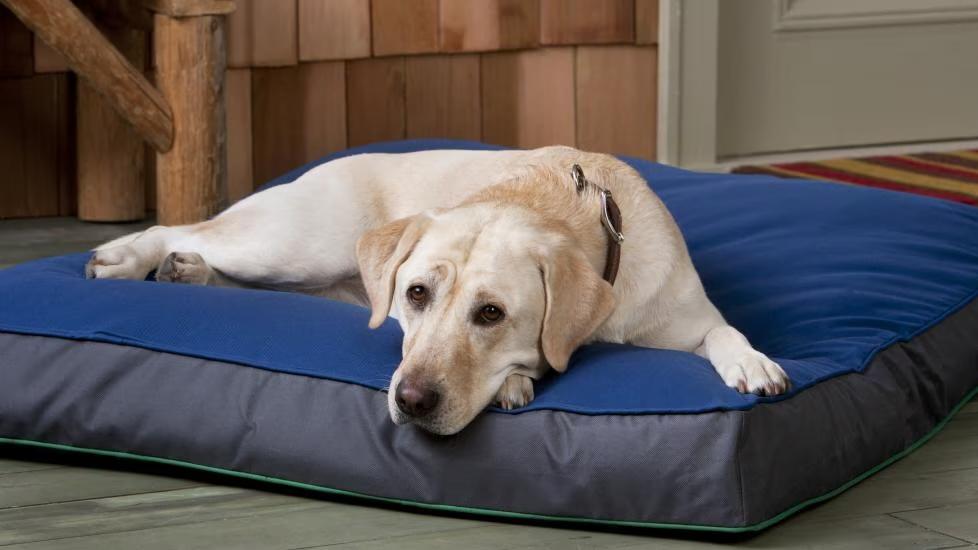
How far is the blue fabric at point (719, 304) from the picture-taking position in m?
2.39

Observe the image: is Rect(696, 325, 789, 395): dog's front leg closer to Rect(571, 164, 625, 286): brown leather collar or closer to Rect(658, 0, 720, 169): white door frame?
Rect(571, 164, 625, 286): brown leather collar

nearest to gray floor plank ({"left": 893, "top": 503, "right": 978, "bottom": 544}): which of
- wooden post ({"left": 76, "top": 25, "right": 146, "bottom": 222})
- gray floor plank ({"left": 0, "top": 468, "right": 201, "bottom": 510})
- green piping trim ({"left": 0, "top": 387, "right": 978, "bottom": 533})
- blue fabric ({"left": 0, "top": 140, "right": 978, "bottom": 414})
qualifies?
green piping trim ({"left": 0, "top": 387, "right": 978, "bottom": 533})

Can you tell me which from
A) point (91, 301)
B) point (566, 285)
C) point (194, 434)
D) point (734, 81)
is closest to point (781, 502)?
point (566, 285)

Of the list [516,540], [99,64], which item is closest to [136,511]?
[516,540]

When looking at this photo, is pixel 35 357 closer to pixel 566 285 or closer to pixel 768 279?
pixel 566 285

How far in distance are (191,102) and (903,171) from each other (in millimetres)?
2825

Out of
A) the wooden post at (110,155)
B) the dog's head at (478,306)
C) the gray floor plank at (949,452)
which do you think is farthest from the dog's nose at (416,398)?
the wooden post at (110,155)

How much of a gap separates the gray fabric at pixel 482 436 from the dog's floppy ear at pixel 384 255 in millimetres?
166

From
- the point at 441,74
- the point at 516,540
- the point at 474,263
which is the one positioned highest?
the point at 441,74

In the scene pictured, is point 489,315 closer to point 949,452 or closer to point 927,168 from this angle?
point 949,452

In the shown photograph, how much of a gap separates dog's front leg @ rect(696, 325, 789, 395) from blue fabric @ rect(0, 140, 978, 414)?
0.14 ft

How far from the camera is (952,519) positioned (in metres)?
2.32

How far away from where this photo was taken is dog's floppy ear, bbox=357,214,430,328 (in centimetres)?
244

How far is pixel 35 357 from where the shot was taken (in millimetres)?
2596
